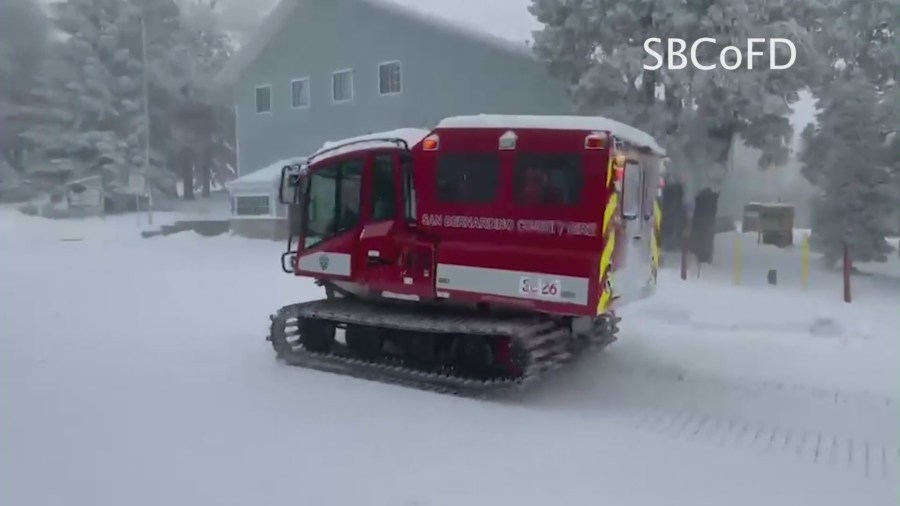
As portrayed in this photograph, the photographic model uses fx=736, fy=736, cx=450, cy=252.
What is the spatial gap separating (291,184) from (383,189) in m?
1.55

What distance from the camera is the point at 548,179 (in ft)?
23.4

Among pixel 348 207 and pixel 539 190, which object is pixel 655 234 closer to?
pixel 539 190

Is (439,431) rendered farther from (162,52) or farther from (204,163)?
(204,163)

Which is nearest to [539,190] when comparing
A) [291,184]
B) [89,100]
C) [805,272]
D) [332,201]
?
[332,201]

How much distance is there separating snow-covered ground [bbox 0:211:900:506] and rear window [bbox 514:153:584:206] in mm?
1994

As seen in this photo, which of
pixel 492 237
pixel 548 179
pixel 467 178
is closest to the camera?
pixel 548 179

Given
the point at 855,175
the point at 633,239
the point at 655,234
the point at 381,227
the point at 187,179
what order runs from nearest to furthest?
the point at 633,239
the point at 381,227
the point at 655,234
the point at 855,175
the point at 187,179

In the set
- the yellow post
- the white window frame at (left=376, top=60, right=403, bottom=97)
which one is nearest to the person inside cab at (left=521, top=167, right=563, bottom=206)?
the yellow post

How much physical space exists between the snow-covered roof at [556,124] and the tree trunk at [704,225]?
34.9 ft

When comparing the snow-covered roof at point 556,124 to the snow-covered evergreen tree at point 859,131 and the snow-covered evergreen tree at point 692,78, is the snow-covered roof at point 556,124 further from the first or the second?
the snow-covered evergreen tree at point 859,131

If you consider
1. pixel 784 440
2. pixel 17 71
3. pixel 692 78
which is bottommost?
pixel 784 440

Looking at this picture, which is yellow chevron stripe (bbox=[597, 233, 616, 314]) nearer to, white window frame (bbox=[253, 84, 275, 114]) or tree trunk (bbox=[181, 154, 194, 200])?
white window frame (bbox=[253, 84, 275, 114])

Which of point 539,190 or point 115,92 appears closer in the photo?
point 539,190

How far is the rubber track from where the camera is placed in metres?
7.22
